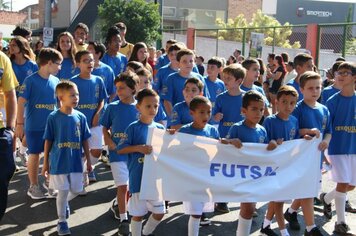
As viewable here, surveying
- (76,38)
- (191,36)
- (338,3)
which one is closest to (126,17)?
(191,36)

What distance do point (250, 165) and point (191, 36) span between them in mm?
20102

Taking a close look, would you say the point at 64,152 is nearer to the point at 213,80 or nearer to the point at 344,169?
the point at 213,80

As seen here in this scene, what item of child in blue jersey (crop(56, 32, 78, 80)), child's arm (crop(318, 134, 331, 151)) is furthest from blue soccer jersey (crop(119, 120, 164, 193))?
child in blue jersey (crop(56, 32, 78, 80))

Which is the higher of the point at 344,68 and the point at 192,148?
the point at 344,68

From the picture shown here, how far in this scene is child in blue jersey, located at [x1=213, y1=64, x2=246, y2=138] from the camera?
5.78m

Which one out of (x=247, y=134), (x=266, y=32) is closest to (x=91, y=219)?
(x=247, y=134)

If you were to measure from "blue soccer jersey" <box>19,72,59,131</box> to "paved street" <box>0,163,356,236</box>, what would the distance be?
0.97 meters

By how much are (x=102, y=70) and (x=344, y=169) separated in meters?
3.53

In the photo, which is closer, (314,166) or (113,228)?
(314,166)

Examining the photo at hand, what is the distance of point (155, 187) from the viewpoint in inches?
180

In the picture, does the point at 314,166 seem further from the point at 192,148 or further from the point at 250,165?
the point at 192,148

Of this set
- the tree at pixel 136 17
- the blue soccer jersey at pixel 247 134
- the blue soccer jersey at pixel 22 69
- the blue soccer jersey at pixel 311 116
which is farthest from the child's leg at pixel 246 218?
the tree at pixel 136 17

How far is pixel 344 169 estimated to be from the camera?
5578 mm

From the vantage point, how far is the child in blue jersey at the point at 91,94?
6391 millimetres
